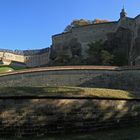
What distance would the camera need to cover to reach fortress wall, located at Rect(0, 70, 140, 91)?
30516mm

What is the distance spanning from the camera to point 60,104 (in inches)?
535

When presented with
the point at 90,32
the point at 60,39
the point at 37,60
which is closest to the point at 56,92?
the point at 90,32

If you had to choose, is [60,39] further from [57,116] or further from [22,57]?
[57,116]

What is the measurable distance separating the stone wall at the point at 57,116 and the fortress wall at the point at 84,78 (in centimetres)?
1528

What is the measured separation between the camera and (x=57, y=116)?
1345cm

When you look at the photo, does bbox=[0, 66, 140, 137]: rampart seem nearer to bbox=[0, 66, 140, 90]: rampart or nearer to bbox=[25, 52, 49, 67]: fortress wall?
bbox=[0, 66, 140, 90]: rampart

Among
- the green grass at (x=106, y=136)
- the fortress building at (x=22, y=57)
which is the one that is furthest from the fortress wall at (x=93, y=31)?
the green grass at (x=106, y=136)

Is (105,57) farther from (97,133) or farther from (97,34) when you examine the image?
(97,133)

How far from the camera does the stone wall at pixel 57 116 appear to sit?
42.1ft

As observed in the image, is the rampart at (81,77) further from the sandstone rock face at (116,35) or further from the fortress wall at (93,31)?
the fortress wall at (93,31)

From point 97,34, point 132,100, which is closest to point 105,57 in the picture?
point 97,34

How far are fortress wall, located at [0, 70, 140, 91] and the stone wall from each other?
601 inches

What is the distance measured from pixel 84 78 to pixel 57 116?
18.0 meters

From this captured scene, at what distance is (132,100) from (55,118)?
3.67 metres
